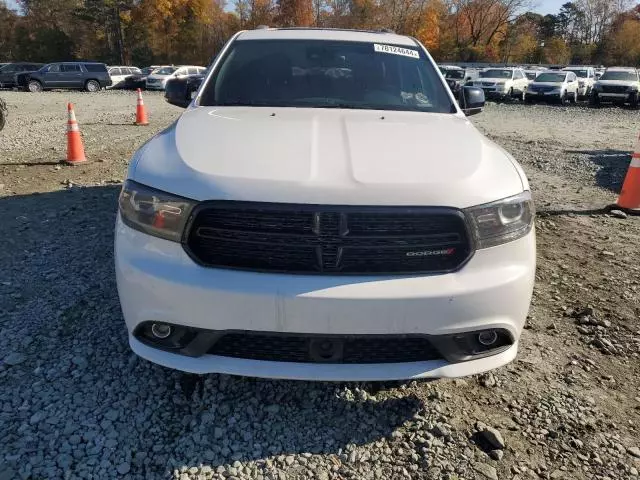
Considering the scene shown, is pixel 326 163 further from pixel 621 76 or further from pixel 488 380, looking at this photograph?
pixel 621 76

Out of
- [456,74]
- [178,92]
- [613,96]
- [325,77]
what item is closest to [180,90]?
[178,92]

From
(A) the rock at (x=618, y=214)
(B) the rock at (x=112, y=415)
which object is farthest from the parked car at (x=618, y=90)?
Answer: (B) the rock at (x=112, y=415)

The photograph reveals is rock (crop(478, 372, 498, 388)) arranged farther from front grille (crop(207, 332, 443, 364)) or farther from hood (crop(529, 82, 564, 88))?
hood (crop(529, 82, 564, 88))

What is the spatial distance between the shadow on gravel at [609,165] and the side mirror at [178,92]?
19.3 feet

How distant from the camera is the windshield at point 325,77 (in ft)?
11.4

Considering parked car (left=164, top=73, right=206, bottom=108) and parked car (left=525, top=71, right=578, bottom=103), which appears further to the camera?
parked car (left=525, top=71, right=578, bottom=103)

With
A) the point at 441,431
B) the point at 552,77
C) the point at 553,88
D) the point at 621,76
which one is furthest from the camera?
the point at 552,77

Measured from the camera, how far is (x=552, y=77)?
2559 centimetres

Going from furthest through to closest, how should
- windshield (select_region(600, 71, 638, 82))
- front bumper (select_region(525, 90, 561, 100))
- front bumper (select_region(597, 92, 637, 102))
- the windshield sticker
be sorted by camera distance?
front bumper (select_region(525, 90, 561, 100))
windshield (select_region(600, 71, 638, 82))
front bumper (select_region(597, 92, 637, 102))
the windshield sticker

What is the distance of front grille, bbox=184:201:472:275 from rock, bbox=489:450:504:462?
34.0 inches

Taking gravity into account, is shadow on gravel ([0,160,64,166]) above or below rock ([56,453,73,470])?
below

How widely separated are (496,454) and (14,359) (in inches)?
99.0

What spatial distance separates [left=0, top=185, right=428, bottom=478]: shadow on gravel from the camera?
2.24 metres

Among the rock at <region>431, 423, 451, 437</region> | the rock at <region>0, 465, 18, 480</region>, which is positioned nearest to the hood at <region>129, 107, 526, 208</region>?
the rock at <region>431, 423, 451, 437</region>
